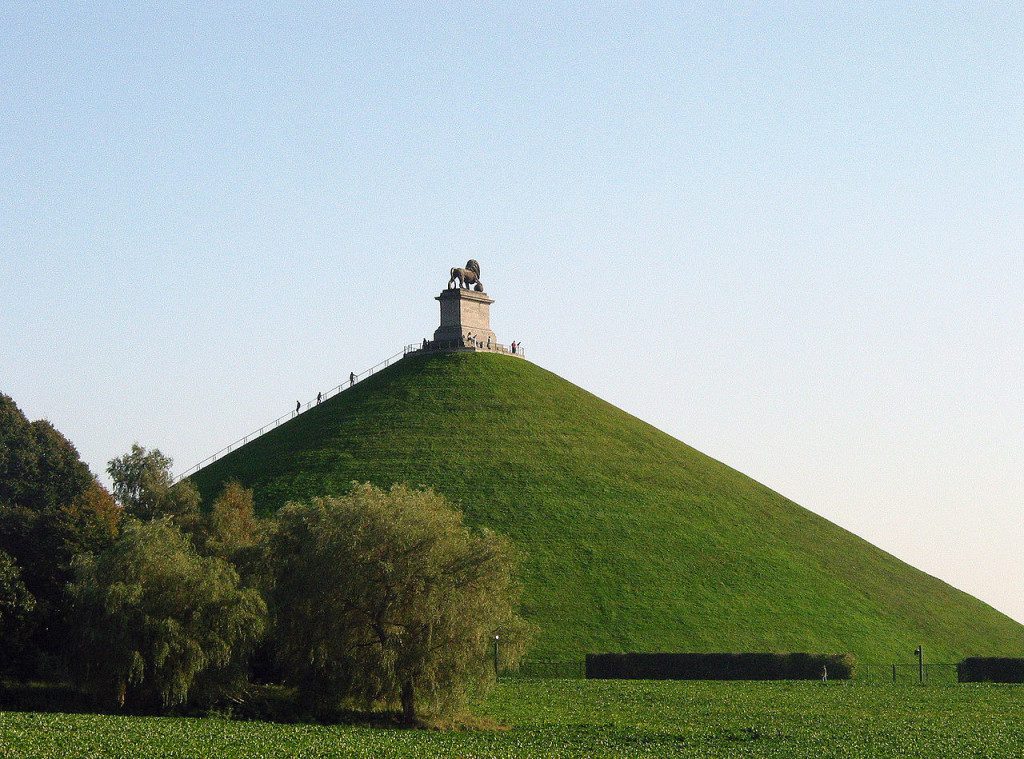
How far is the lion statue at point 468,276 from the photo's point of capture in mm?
139125

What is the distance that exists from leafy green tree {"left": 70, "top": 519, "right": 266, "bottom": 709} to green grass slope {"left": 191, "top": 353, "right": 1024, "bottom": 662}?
31703mm

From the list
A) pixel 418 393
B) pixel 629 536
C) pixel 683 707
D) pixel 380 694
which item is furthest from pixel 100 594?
pixel 418 393

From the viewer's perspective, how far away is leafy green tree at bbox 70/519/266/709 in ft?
187

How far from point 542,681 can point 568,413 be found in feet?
181

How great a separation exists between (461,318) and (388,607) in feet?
277

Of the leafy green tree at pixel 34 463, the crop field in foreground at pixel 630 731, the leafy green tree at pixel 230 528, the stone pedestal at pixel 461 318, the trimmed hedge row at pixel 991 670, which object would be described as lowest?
the crop field in foreground at pixel 630 731

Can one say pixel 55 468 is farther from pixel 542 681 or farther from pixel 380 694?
pixel 380 694

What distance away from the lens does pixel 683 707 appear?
206ft

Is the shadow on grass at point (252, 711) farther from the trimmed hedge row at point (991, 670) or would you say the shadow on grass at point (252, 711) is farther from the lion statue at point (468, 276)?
the lion statue at point (468, 276)

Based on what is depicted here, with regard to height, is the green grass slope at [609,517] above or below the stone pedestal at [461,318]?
below

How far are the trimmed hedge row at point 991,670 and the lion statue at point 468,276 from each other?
227 ft

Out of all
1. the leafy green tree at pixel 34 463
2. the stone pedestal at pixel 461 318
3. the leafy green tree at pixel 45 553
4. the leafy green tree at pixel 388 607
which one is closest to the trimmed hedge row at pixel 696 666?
the leafy green tree at pixel 388 607

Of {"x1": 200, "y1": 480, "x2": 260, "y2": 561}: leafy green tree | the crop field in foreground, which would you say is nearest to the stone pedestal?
{"x1": 200, "y1": 480, "x2": 260, "y2": 561}: leafy green tree

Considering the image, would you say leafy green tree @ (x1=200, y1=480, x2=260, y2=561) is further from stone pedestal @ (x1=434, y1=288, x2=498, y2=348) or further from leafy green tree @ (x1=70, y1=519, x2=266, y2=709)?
stone pedestal @ (x1=434, y1=288, x2=498, y2=348)
